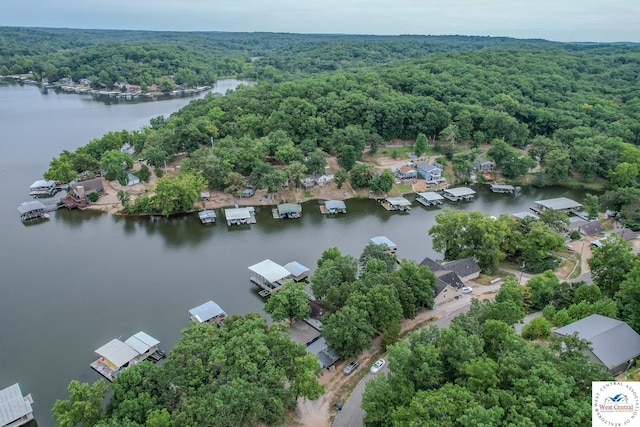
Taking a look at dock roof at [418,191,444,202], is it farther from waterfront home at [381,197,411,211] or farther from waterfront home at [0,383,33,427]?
waterfront home at [0,383,33,427]

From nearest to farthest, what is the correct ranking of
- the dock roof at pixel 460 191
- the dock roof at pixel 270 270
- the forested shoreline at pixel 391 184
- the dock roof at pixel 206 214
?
the forested shoreline at pixel 391 184
the dock roof at pixel 270 270
the dock roof at pixel 206 214
the dock roof at pixel 460 191

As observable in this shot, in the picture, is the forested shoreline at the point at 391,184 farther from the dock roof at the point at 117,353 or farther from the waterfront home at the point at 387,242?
the dock roof at the point at 117,353

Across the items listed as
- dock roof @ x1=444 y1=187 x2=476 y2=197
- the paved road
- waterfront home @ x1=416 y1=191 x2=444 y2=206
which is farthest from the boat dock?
the paved road

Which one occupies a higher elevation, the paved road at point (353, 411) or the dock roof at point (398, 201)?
the paved road at point (353, 411)

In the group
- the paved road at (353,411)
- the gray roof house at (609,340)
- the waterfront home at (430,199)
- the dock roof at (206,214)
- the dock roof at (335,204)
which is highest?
the gray roof house at (609,340)

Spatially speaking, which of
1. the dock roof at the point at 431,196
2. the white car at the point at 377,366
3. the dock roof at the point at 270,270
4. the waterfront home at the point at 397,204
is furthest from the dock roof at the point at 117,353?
the dock roof at the point at 431,196

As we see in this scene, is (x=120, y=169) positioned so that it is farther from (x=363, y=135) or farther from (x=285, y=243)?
(x=363, y=135)

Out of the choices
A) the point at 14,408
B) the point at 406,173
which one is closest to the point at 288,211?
the point at 406,173
